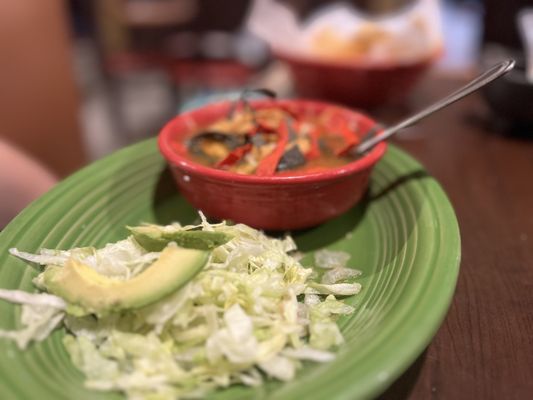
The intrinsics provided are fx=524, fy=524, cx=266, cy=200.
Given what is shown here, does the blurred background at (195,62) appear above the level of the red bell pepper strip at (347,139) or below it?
below

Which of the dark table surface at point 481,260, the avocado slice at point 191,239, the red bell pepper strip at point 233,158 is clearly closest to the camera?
the dark table surface at point 481,260

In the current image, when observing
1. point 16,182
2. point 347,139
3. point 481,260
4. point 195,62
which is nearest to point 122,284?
point 347,139

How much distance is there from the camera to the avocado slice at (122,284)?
90cm

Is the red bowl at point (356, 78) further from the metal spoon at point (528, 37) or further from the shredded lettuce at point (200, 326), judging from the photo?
the shredded lettuce at point (200, 326)

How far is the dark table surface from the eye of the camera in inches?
36.6

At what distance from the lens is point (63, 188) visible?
135cm

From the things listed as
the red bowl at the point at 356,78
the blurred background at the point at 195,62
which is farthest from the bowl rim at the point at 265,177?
the red bowl at the point at 356,78

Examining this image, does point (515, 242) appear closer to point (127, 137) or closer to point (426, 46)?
point (426, 46)

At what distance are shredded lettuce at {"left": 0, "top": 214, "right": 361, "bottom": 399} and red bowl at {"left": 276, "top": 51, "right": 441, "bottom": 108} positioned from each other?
1167mm

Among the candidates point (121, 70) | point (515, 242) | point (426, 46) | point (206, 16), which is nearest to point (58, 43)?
point (121, 70)

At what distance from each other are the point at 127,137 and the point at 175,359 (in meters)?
4.37

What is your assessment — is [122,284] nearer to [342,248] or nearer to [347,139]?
[342,248]

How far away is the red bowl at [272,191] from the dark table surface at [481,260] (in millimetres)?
333

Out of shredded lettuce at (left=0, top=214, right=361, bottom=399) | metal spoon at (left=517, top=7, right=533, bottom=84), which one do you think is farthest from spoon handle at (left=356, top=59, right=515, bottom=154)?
metal spoon at (left=517, top=7, right=533, bottom=84)
